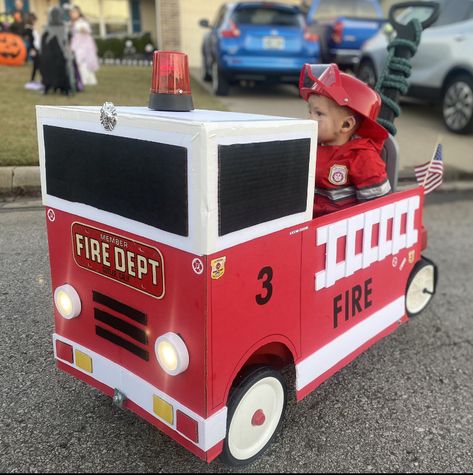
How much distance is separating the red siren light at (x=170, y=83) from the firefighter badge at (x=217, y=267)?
665 mm

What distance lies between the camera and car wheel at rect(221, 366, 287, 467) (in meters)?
2.02

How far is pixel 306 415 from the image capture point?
251 cm

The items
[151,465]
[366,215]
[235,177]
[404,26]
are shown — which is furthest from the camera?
[404,26]

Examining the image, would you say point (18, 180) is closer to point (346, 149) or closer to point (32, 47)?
point (346, 149)

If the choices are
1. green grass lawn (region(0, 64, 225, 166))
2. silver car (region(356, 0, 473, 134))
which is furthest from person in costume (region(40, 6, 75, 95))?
silver car (region(356, 0, 473, 134))

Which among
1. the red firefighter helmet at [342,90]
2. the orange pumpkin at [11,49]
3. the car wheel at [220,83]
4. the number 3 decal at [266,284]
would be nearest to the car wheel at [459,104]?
the car wheel at [220,83]

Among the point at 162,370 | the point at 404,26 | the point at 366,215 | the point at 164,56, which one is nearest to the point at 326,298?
the point at 366,215

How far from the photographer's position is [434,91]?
8.30 m

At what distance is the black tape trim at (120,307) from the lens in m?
2.01

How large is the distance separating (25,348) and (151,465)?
1.15 metres

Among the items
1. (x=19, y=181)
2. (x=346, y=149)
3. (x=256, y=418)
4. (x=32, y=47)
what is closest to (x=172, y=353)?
(x=256, y=418)

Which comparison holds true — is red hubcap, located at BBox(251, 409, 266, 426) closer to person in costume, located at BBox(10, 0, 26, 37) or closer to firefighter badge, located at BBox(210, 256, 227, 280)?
firefighter badge, located at BBox(210, 256, 227, 280)

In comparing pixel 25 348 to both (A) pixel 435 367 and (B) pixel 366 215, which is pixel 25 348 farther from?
(A) pixel 435 367

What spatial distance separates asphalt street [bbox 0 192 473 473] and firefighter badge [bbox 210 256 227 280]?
2.95ft
